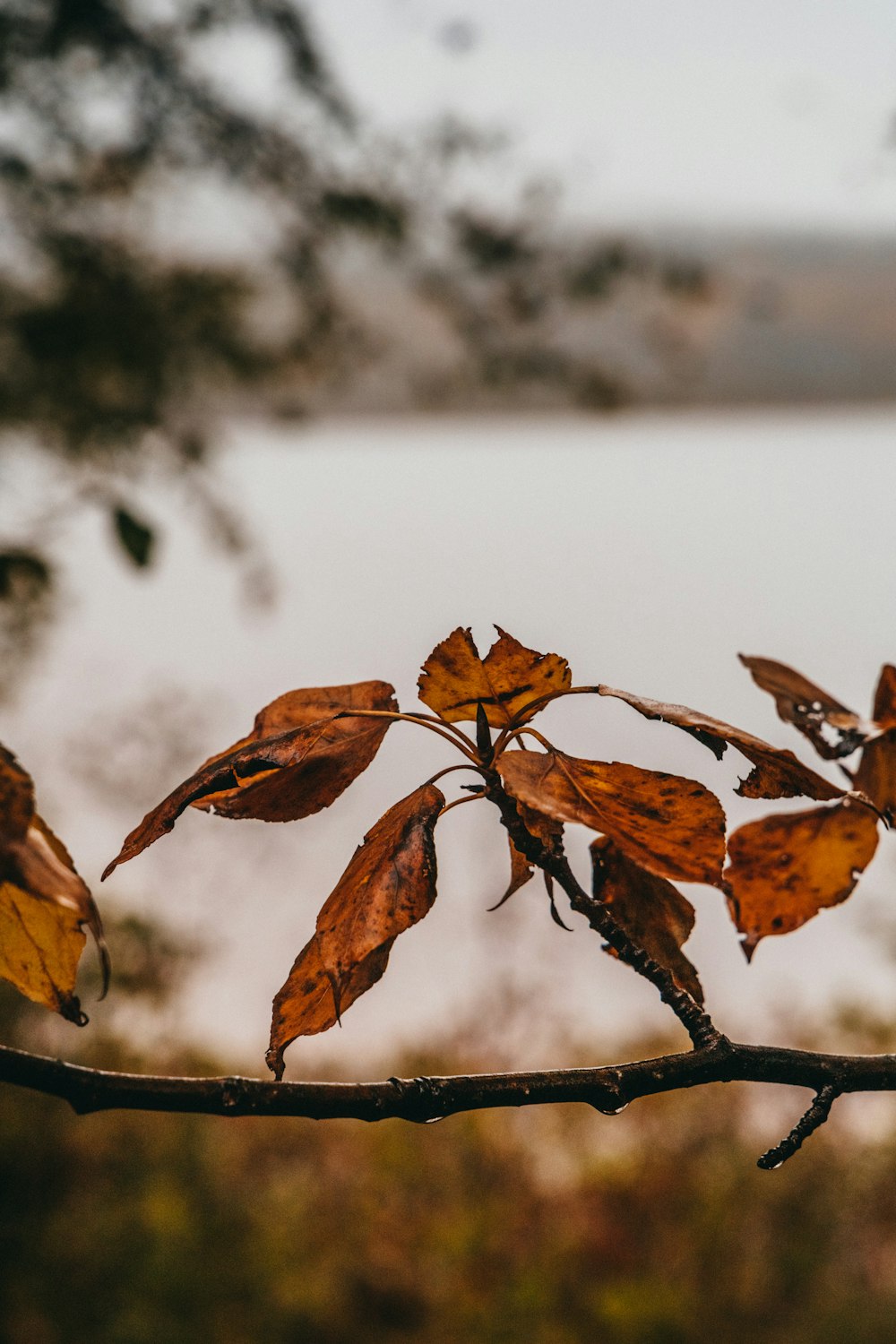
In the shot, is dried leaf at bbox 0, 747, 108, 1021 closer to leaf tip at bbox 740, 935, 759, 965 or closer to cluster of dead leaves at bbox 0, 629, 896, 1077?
cluster of dead leaves at bbox 0, 629, 896, 1077

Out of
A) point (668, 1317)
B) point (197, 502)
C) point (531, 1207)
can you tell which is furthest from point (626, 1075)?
point (531, 1207)

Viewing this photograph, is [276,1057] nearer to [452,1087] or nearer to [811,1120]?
[452,1087]

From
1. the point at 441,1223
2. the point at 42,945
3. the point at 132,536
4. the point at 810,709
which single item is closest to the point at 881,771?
the point at 810,709

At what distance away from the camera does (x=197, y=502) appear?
142 cm

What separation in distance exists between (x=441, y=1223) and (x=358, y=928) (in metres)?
1.97

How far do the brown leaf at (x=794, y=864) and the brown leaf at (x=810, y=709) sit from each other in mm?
18

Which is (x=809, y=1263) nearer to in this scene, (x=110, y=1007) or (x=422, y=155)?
(x=110, y=1007)

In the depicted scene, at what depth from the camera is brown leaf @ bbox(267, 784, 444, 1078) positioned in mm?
258

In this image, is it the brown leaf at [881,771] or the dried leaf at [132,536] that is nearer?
the brown leaf at [881,771]

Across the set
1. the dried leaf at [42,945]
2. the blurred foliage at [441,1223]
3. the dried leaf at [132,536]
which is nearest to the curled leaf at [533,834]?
the dried leaf at [42,945]

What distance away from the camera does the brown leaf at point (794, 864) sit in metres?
0.28

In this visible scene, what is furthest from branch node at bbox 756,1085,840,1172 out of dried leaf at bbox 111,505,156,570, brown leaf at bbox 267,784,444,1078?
dried leaf at bbox 111,505,156,570

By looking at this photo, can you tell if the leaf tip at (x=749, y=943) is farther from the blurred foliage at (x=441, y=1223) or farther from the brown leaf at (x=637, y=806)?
the blurred foliage at (x=441, y=1223)

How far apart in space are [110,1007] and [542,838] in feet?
6.69
